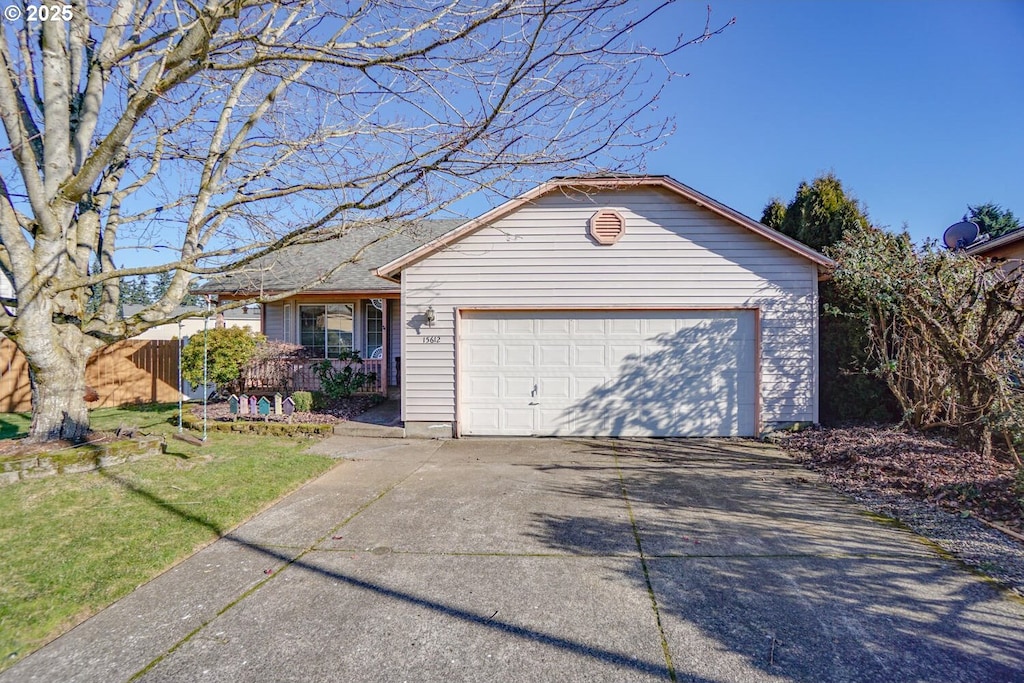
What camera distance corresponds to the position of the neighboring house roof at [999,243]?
353 inches

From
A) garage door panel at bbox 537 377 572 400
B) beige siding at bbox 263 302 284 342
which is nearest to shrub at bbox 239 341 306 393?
beige siding at bbox 263 302 284 342

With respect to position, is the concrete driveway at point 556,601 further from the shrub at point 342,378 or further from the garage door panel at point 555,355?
the shrub at point 342,378

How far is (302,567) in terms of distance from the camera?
4039mm

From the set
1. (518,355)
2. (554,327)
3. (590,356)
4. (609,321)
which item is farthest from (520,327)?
(609,321)

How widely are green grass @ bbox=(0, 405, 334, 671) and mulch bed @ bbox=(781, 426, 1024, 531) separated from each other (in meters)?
6.63

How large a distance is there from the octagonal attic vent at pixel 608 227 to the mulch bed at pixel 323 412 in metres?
5.92

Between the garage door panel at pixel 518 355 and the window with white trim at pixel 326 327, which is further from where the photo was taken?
the window with white trim at pixel 326 327

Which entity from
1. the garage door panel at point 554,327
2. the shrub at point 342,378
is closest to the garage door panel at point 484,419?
the garage door panel at point 554,327

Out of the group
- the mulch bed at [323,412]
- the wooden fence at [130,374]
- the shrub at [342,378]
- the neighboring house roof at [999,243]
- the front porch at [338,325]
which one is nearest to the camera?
the neighboring house roof at [999,243]

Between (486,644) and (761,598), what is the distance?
6.00ft

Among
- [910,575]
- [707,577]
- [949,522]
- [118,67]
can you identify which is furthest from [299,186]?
[949,522]

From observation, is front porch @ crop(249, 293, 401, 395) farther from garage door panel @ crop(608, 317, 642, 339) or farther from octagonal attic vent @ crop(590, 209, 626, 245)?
garage door panel @ crop(608, 317, 642, 339)

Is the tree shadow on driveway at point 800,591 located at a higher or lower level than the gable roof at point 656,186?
lower

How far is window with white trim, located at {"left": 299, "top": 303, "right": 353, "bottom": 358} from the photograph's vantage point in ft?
47.6
